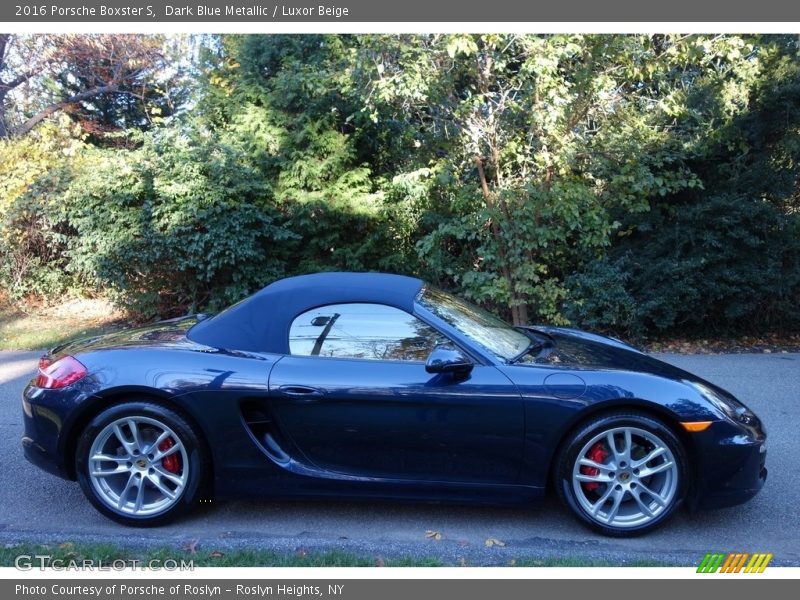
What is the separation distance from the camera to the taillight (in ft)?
12.5

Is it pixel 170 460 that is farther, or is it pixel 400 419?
pixel 170 460

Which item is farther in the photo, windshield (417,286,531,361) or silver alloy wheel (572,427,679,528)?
windshield (417,286,531,361)

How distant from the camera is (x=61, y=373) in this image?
12.6ft

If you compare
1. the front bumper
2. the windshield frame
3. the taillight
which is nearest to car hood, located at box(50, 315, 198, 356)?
the taillight

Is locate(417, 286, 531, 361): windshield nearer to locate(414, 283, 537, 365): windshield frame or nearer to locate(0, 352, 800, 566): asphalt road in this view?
locate(414, 283, 537, 365): windshield frame

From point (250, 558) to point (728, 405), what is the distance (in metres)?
2.74

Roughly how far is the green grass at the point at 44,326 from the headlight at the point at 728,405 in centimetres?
851

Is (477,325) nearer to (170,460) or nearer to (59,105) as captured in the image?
(170,460)

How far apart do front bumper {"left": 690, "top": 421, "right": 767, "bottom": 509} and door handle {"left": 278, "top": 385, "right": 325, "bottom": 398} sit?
206cm

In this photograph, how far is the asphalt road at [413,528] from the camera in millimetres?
3457

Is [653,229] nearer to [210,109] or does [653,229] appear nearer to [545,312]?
[545,312]

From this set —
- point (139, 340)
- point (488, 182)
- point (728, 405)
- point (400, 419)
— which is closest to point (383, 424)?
point (400, 419)

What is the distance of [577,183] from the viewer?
838cm

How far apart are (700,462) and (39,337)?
30.7 ft
